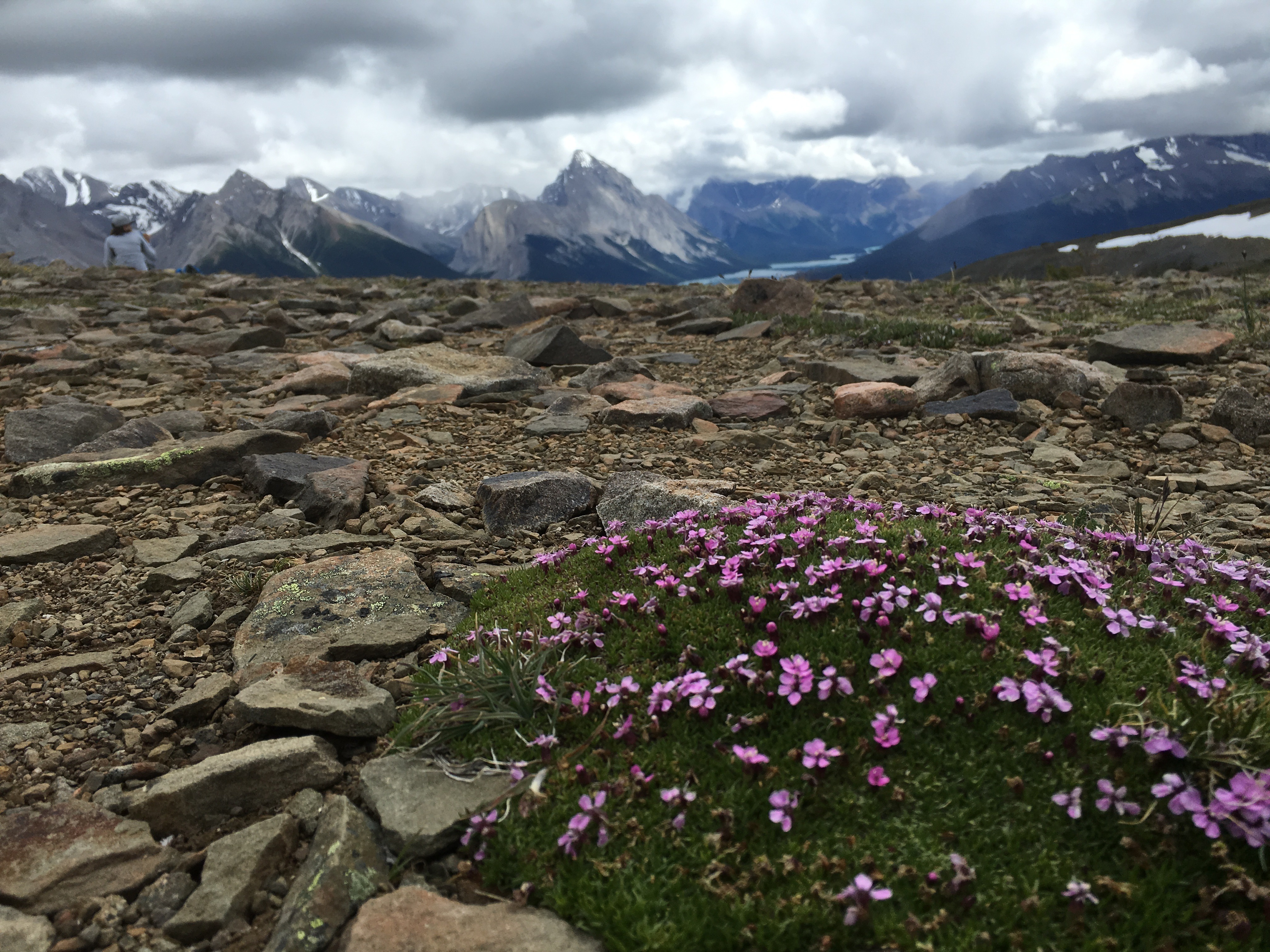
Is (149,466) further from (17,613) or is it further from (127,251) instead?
(127,251)

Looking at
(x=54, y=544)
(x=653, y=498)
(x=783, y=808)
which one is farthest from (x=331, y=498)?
(x=783, y=808)

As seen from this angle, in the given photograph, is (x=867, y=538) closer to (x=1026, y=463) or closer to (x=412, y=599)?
(x=412, y=599)

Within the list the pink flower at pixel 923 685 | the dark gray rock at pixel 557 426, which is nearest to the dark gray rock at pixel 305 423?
the dark gray rock at pixel 557 426

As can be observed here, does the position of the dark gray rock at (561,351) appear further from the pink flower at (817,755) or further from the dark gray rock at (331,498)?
the pink flower at (817,755)

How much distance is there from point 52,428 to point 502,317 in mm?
11028

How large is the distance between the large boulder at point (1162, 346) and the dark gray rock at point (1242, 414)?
326 centimetres

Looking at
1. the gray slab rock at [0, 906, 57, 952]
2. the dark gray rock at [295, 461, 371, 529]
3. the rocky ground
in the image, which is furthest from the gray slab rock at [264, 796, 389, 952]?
the dark gray rock at [295, 461, 371, 529]

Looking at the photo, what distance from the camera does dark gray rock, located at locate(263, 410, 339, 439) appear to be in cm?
944

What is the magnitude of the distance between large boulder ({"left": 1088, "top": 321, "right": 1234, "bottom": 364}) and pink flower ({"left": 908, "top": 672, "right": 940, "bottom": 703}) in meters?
11.7

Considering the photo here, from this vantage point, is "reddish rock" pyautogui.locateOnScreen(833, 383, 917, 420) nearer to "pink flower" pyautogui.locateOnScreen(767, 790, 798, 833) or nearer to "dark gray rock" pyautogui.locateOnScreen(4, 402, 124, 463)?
"pink flower" pyautogui.locateOnScreen(767, 790, 798, 833)

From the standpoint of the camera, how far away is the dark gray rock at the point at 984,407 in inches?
393

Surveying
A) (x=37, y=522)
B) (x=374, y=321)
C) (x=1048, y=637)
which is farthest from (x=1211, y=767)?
(x=374, y=321)

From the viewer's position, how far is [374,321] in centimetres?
1783

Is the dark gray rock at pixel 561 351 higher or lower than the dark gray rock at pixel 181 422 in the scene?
higher
